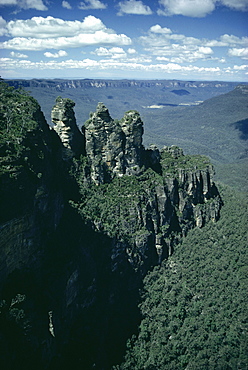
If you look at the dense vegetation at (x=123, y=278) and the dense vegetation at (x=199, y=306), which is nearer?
the dense vegetation at (x=123, y=278)

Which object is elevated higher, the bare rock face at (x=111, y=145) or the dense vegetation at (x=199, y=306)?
the bare rock face at (x=111, y=145)

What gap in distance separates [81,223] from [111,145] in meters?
19.4

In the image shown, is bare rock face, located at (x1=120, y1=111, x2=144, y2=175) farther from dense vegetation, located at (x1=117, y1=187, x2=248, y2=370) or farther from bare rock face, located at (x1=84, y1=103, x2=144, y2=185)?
dense vegetation, located at (x1=117, y1=187, x2=248, y2=370)

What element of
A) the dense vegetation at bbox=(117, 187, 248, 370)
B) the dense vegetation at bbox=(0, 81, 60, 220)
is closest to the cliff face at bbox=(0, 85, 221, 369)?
the dense vegetation at bbox=(0, 81, 60, 220)

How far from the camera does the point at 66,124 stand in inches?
2397

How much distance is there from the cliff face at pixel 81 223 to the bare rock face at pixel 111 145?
0.75 feet

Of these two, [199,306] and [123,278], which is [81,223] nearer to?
[123,278]

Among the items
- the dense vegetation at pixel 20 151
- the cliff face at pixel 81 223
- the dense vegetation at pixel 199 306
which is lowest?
the dense vegetation at pixel 199 306

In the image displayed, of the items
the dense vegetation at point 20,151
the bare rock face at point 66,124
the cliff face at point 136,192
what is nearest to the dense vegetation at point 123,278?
the dense vegetation at point 20,151

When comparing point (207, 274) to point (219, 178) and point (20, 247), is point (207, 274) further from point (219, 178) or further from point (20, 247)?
point (219, 178)

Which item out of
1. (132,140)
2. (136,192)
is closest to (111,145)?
(132,140)

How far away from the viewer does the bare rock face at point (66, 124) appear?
60.4 metres

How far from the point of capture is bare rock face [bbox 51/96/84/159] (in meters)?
60.4

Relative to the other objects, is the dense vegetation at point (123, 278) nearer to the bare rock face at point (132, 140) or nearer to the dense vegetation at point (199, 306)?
the dense vegetation at point (199, 306)
